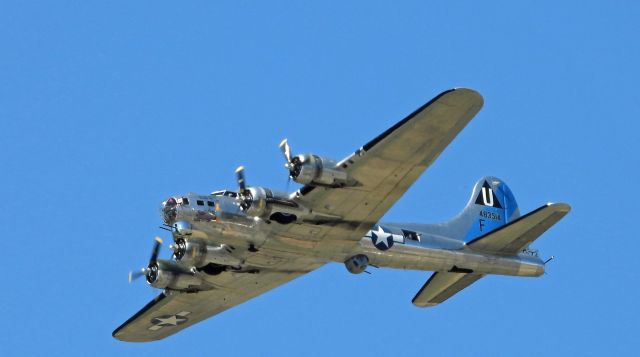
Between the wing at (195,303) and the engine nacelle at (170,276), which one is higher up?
the engine nacelle at (170,276)

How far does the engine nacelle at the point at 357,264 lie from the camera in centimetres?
3888

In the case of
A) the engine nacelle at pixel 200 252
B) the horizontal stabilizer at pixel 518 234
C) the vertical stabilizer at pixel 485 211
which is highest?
the vertical stabilizer at pixel 485 211

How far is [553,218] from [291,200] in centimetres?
1056

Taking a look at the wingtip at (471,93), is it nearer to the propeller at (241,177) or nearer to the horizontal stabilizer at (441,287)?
the propeller at (241,177)

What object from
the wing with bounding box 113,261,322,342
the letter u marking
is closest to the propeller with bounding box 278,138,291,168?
the wing with bounding box 113,261,322,342

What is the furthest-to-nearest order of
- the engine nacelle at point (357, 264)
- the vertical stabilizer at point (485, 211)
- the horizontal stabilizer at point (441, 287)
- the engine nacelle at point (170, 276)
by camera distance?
1. the vertical stabilizer at point (485, 211)
2. the horizontal stabilizer at point (441, 287)
3. the engine nacelle at point (170, 276)
4. the engine nacelle at point (357, 264)

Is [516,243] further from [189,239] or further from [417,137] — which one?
[189,239]

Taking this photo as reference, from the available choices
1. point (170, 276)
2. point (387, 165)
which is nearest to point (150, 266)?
point (170, 276)

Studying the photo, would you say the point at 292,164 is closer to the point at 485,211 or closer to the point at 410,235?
the point at 410,235

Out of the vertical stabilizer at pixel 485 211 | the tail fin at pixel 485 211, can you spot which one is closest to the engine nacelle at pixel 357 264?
the vertical stabilizer at pixel 485 211

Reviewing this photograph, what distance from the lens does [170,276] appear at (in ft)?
134

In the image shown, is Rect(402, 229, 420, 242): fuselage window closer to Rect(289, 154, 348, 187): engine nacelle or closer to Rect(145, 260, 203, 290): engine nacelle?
Rect(289, 154, 348, 187): engine nacelle

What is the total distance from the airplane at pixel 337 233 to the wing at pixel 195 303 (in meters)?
0.04

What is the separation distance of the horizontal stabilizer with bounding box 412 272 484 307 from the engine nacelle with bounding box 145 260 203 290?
30.0 ft
